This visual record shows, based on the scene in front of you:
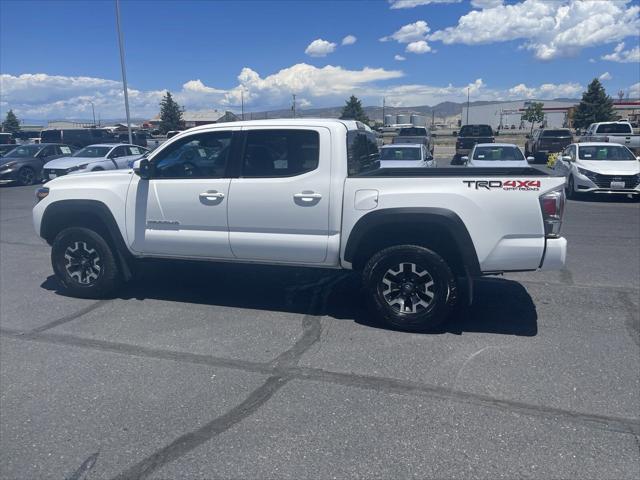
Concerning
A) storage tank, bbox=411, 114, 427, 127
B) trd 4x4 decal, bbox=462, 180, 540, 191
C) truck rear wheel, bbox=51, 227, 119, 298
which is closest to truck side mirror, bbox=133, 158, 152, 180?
truck rear wheel, bbox=51, 227, 119, 298

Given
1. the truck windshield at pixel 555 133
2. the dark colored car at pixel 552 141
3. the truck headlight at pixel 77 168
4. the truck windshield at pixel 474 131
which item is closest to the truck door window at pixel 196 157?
the truck headlight at pixel 77 168

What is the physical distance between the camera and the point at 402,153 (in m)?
16.3

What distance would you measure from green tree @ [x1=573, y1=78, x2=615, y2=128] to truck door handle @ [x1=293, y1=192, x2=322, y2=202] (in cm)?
5624

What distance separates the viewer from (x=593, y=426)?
3451 mm

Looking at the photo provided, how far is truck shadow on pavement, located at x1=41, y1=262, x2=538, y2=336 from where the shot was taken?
545 cm

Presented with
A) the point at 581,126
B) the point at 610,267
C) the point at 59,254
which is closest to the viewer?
the point at 59,254

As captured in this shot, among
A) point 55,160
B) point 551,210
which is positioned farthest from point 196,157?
point 55,160

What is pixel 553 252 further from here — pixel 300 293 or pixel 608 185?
pixel 608 185

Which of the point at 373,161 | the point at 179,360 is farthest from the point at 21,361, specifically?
the point at 373,161

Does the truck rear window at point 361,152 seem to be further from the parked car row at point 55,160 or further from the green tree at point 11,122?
the green tree at point 11,122

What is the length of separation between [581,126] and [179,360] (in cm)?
5982

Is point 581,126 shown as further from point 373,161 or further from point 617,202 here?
point 373,161

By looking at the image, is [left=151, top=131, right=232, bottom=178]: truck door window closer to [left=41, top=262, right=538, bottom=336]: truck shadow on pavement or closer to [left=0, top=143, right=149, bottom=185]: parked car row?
[left=41, top=262, right=538, bottom=336]: truck shadow on pavement

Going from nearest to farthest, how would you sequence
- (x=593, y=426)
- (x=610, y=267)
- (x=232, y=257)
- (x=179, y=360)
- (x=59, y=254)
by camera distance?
(x=593, y=426)
(x=179, y=360)
(x=232, y=257)
(x=59, y=254)
(x=610, y=267)
